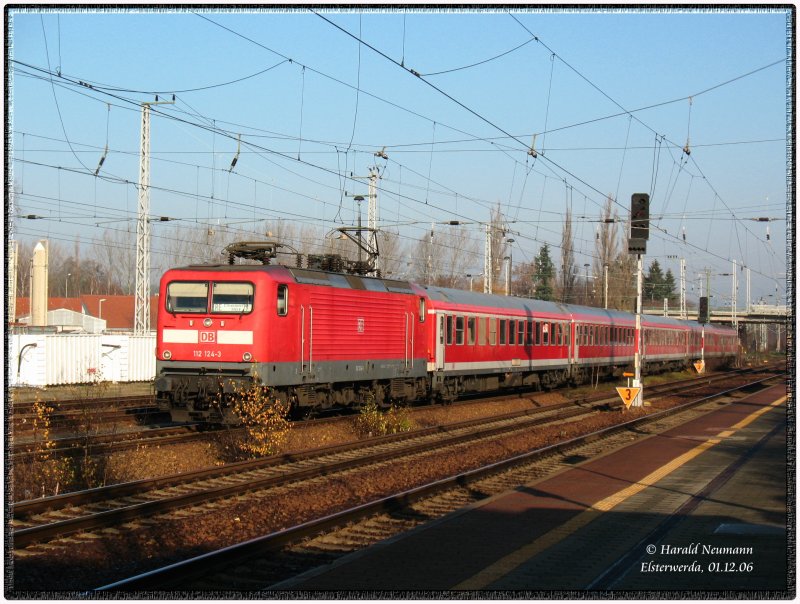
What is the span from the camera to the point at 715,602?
7.03 metres

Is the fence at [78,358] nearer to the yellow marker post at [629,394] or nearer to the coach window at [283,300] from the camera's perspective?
the coach window at [283,300]

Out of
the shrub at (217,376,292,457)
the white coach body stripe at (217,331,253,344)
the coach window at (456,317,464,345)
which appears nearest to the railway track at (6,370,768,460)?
the shrub at (217,376,292,457)

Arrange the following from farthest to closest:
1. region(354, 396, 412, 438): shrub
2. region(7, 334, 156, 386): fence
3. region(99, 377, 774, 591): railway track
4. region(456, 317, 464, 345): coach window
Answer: region(7, 334, 156, 386): fence, region(456, 317, 464, 345): coach window, region(354, 396, 412, 438): shrub, region(99, 377, 774, 591): railway track

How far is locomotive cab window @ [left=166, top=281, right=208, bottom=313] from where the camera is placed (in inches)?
755

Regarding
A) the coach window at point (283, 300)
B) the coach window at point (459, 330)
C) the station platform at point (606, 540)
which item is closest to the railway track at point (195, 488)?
the station platform at point (606, 540)

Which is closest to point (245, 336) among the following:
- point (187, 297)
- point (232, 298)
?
point (232, 298)

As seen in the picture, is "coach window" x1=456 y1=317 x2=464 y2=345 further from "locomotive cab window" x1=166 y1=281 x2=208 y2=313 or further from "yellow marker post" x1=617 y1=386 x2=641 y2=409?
"locomotive cab window" x1=166 y1=281 x2=208 y2=313

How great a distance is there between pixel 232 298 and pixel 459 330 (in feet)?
37.1

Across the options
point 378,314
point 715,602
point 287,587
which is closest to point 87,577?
point 287,587

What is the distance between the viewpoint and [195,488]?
14.0m

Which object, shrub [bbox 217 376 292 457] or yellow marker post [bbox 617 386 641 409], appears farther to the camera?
yellow marker post [bbox 617 386 641 409]

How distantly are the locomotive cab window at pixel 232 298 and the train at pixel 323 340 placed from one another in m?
0.02

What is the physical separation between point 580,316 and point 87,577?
109 feet

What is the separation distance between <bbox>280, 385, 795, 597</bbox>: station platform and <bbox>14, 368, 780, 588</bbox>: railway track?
7.26 feet
